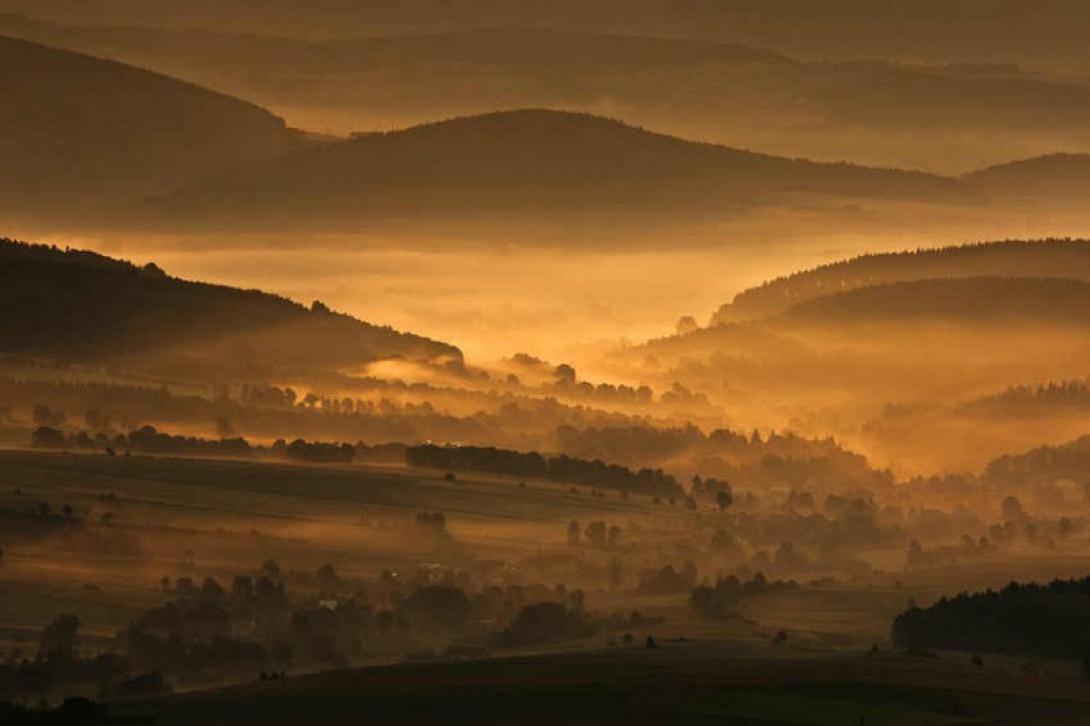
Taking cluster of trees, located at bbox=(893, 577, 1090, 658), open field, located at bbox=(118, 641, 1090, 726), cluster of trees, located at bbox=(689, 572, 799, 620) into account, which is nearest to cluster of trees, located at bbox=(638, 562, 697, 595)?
cluster of trees, located at bbox=(689, 572, 799, 620)

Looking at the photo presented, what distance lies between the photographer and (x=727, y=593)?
177 metres

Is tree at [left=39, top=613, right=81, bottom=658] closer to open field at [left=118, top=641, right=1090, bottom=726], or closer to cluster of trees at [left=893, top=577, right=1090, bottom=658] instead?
open field at [left=118, top=641, right=1090, bottom=726]

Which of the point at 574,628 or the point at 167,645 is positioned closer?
the point at 167,645

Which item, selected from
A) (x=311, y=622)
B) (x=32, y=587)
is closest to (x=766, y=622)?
(x=311, y=622)

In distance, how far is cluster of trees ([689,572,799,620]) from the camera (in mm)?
170250

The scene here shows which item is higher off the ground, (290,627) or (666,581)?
(666,581)

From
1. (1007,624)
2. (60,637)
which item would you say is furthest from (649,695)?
(60,637)

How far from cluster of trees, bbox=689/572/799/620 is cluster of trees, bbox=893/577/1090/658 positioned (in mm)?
9427

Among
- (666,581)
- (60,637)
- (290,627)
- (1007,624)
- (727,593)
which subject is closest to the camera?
(1007,624)

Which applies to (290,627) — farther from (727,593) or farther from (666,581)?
(666,581)

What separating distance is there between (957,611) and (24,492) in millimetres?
56196

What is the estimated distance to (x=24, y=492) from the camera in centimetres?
19538

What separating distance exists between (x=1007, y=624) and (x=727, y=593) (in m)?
26.2

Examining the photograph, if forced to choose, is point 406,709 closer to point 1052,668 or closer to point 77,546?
point 1052,668
